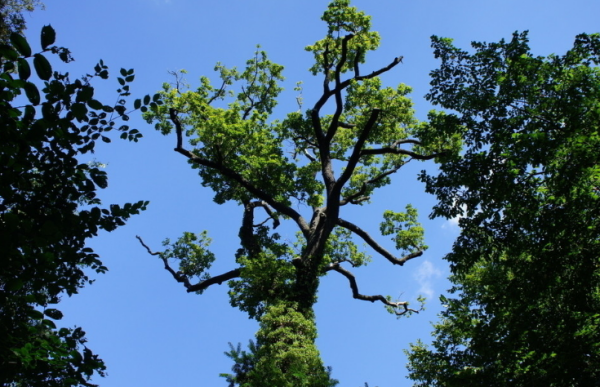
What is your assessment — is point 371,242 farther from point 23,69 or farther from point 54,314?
point 23,69

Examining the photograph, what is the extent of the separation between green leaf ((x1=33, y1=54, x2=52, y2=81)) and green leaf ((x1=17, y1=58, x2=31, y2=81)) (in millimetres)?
74

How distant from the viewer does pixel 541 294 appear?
693 cm

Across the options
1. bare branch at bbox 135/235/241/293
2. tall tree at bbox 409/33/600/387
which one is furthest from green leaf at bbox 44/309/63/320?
bare branch at bbox 135/235/241/293

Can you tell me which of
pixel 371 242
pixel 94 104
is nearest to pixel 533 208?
pixel 94 104

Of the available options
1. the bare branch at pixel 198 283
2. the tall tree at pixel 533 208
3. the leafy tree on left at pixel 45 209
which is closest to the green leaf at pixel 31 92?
the leafy tree on left at pixel 45 209

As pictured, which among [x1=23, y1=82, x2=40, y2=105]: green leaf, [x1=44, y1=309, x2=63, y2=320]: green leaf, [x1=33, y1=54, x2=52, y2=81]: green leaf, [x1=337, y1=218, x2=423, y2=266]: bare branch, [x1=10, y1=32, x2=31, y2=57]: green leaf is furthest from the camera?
[x1=337, y1=218, x2=423, y2=266]: bare branch

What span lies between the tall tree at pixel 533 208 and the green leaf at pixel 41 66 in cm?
602

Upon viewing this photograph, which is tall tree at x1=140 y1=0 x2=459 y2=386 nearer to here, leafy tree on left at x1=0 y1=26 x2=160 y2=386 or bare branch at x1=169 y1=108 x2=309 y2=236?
bare branch at x1=169 y1=108 x2=309 y2=236

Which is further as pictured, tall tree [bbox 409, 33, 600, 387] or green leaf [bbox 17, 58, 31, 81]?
tall tree [bbox 409, 33, 600, 387]

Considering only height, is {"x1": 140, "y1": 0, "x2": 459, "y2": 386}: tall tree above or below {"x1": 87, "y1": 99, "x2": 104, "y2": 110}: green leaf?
above

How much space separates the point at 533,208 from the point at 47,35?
6.47 metres

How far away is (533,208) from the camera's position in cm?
665

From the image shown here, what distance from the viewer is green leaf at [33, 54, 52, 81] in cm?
292

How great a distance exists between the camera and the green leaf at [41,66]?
2920 mm
